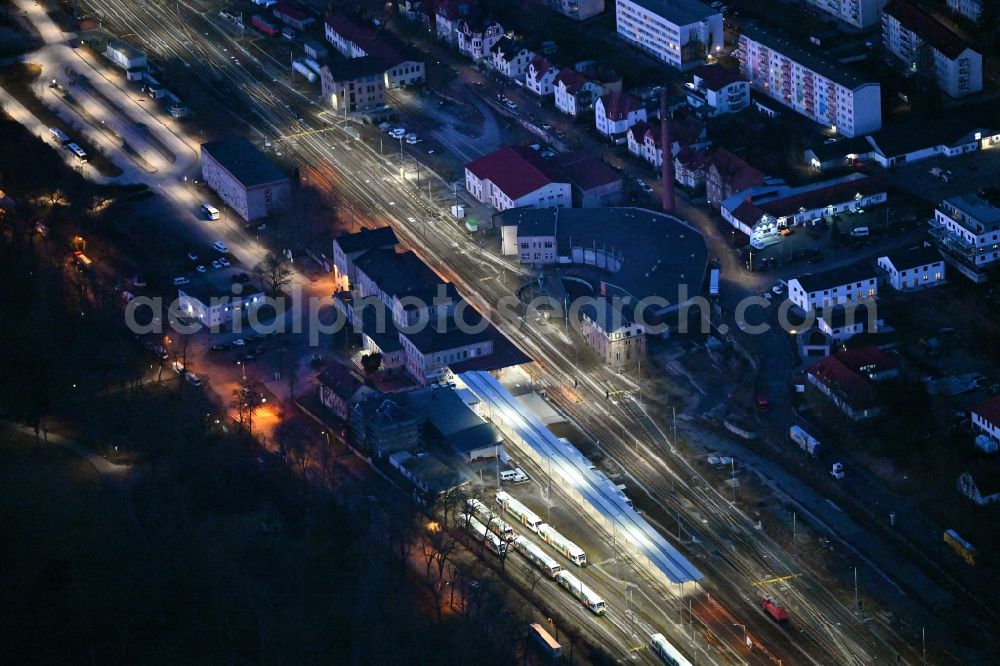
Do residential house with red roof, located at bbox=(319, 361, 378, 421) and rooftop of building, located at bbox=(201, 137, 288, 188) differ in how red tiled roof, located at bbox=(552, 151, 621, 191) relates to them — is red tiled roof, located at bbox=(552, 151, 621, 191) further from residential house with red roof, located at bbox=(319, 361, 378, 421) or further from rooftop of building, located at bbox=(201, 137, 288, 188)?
residential house with red roof, located at bbox=(319, 361, 378, 421)

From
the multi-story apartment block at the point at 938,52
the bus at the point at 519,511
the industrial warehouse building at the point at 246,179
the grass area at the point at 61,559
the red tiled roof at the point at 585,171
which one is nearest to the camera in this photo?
the grass area at the point at 61,559

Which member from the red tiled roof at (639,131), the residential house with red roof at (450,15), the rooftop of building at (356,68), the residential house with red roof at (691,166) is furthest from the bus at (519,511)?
the residential house with red roof at (450,15)

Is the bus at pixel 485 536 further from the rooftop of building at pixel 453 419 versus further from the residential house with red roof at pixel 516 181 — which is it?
the residential house with red roof at pixel 516 181

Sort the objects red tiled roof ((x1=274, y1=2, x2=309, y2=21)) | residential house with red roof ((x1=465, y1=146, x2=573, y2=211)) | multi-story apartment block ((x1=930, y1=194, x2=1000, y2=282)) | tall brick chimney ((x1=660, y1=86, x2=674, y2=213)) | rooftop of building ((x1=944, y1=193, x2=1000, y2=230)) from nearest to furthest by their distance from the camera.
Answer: multi-story apartment block ((x1=930, y1=194, x2=1000, y2=282)) → rooftop of building ((x1=944, y1=193, x2=1000, y2=230)) → tall brick chimney ((x1=660, y1=86, x2=674, y2=213)) → residential house with red roof ((x1=465, y1=146, x2=573, y2=211)) → red tiled roof ((x1=274, y1=2, x2=309, y2=21))

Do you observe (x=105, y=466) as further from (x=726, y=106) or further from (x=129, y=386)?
(x=726, y=106)

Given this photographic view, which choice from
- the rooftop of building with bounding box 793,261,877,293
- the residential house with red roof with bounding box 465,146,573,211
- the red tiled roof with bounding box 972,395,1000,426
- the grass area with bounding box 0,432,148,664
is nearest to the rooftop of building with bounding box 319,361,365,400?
the grass area with bounding box 0,432,148,664

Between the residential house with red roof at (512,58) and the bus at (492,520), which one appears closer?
the bus at (492,520)
